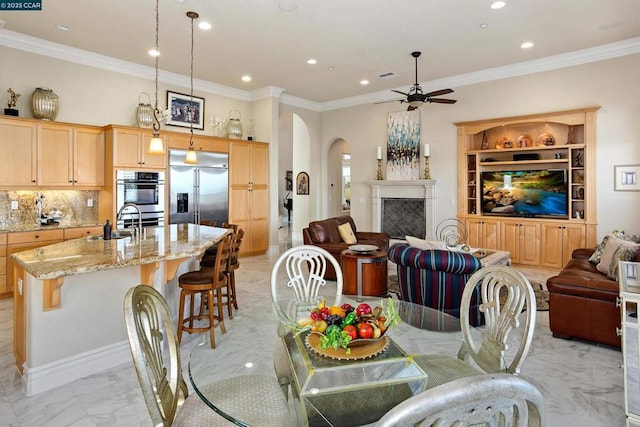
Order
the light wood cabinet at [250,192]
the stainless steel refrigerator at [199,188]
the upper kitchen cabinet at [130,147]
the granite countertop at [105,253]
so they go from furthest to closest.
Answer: the light wood cabinet at [250,192]
the stainless steel refrigerator at [199,188]
the upper kitchen cabinet at [130,147]
the granite countertop at [105,253]

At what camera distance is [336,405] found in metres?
1.44

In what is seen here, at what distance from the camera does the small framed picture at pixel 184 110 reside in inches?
269

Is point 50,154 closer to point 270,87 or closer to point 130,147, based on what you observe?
point 130,147

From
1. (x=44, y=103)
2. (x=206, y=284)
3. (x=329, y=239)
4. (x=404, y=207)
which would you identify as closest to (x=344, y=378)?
(x=206, y=284)

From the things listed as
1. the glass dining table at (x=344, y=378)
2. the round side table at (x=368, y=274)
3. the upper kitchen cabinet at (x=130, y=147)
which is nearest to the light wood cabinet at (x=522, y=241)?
the round side table at (x=368, y=274)

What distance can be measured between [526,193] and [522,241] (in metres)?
0.85

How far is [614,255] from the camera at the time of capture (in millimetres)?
3664

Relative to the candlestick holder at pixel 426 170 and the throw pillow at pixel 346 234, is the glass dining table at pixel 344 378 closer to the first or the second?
the throw pillow at pixel 346 234

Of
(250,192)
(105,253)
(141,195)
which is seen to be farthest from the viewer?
(250,192)

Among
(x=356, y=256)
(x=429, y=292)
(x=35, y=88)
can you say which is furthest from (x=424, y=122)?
(x=35, y=88)

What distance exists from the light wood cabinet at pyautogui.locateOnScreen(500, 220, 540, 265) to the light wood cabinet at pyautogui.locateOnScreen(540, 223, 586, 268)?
0.10 metres

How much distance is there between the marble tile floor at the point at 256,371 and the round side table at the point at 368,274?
6.06 ft

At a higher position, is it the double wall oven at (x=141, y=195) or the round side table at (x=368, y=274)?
the double wall oven at (x=141, y=195)

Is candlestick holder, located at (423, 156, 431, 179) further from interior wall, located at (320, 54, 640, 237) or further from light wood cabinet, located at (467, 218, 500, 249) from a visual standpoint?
light wood cabinet, located at (467, 218, 500, 249)
